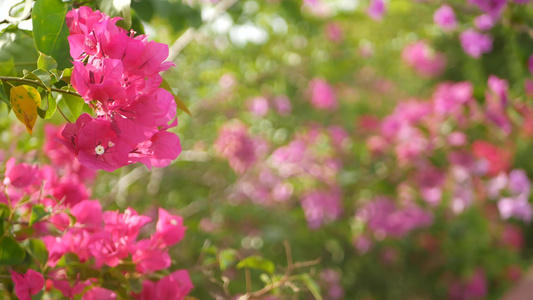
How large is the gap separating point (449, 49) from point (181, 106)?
2.90 metres

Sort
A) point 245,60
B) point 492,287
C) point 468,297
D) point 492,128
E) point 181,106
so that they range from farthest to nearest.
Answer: point 492,287 < point 468,297 < point 245,60 < point 492,128 < point 181,106

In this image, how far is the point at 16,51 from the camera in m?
0.71

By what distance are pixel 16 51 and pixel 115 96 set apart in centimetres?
27

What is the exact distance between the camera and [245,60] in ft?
8.18

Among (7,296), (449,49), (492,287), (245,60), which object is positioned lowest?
Answer: (492,287)

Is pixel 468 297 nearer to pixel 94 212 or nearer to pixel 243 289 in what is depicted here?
pixel 243 289

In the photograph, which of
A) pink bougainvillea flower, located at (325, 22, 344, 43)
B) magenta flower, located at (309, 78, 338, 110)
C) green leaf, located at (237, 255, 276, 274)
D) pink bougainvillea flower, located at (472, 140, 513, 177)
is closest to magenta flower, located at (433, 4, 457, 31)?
pink bougainvillea flower, located at (325, 22, 344, 43)

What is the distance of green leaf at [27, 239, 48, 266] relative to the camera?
72cm

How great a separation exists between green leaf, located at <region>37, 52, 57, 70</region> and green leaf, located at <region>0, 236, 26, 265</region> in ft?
0.84

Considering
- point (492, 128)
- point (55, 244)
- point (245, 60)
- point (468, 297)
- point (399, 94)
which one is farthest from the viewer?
point (399, 94)

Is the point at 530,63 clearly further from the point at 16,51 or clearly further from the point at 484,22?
the point at 16,51

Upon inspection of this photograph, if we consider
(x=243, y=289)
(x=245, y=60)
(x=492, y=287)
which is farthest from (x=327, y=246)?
(x=492, y=287)

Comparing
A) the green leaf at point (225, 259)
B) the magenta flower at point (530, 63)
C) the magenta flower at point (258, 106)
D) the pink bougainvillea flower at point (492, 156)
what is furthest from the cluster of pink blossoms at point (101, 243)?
the pink bougainvillea flower at point (492, 156)

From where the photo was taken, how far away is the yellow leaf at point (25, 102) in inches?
22.0
